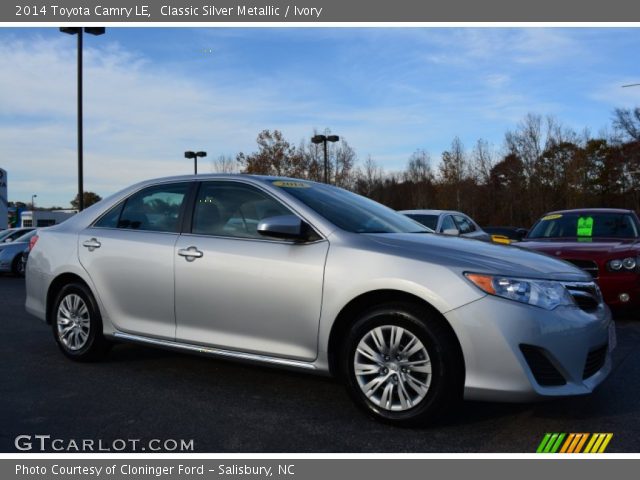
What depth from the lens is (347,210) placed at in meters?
4.70

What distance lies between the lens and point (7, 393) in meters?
4.59

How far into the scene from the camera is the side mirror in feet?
13.6

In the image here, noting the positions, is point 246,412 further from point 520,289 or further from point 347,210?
point 520,289

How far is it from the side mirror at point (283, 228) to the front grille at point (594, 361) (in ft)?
6.28

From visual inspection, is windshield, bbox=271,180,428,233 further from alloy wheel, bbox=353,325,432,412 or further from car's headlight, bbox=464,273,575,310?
car's headlight, bbox=464,273,575,310

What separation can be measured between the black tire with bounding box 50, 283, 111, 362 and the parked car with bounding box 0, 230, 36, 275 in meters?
11.2

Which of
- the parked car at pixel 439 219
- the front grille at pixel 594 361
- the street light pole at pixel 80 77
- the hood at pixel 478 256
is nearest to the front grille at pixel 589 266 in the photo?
the parked car at pixel 439 219

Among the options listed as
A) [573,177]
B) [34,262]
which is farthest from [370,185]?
[34,262]

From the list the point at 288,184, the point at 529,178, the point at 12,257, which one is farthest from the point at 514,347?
the point at 529,178

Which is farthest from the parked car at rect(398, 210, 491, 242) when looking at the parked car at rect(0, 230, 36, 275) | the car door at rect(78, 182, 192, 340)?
the parked car at rect(0, 230, 36, 275)

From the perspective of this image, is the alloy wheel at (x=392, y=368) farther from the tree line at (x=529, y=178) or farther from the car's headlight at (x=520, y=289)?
the tree line at (x=529, y=178)

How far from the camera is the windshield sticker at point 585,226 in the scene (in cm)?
887

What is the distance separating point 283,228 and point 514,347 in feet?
5.30

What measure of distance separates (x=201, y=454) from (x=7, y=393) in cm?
205
